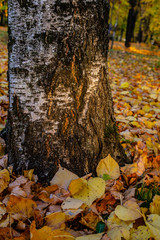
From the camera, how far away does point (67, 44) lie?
1.07 meters

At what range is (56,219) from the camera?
3.07 ft

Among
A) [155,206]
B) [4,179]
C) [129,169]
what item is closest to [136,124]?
[129,169]

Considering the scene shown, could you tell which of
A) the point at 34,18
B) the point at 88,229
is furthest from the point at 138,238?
the point at 34,18

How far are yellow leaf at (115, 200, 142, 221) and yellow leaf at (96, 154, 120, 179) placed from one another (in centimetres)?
26

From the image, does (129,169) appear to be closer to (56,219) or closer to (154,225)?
(154,225)

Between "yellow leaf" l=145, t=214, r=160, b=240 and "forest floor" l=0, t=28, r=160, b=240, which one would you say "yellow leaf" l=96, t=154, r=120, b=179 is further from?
"yellow leaf" l=145, t=214, r=160, b=240

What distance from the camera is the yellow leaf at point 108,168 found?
1.27 meters

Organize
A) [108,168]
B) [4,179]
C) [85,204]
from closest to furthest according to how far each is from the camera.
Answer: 1. [85,204]
2. [4,179]
3. [108,168]

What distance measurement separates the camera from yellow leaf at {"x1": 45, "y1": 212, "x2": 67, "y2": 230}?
92cm

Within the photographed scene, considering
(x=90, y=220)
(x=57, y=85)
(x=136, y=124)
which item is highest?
(x=57, y=85)

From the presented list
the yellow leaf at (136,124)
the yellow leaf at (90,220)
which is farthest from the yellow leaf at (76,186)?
the yellow leaf at (136,124)

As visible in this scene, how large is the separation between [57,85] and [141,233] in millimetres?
879

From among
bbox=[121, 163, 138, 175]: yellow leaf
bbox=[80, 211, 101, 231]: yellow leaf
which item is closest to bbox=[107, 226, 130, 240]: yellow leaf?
bbox=[80, 211, 101, 231]: yellow leaf

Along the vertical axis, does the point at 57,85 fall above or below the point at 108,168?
above
